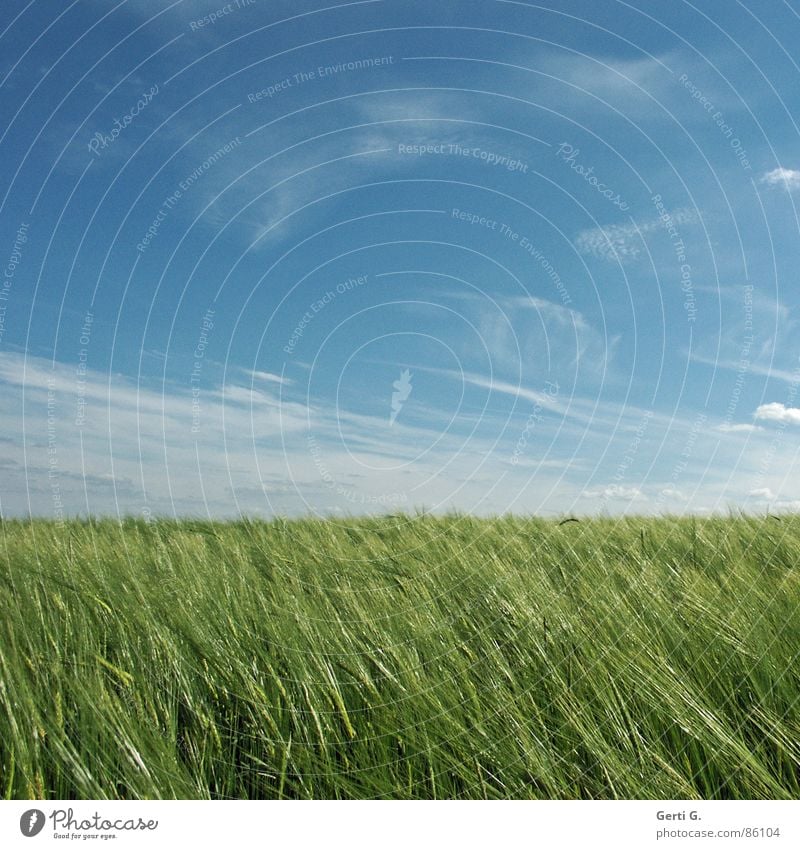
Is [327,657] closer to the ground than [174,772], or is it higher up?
higher up

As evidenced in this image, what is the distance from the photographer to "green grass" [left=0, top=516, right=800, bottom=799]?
1808mm

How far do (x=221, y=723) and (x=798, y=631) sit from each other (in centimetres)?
193

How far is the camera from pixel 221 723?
83.0 inches

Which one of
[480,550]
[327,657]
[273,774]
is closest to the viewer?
[273,774]

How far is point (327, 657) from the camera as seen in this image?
2305mm

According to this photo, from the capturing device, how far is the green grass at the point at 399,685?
181 cm

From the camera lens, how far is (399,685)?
2092 millimetres

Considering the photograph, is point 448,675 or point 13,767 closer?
point 13,767
